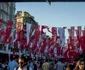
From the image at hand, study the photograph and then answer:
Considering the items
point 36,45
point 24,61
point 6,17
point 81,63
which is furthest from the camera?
point 6,17

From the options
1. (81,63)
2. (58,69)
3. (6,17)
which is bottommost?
(58,69)

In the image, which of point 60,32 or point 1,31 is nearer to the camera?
point 60,32

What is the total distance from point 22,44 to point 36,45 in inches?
183

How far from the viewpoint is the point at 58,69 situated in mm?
18203

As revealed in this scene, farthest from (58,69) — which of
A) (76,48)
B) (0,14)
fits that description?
(0,14)

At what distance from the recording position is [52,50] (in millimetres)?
41688

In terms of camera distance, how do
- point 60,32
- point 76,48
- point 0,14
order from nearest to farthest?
1. point 60,32
2. point 76,48
3. point 0,14

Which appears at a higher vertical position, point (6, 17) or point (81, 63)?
point (6, 17)

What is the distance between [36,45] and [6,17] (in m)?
43.3

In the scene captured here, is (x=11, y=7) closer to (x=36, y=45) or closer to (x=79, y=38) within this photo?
(x=36, y=45)

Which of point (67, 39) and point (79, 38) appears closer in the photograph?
point (79, 38)

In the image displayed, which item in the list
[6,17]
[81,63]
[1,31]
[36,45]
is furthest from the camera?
[6,17]

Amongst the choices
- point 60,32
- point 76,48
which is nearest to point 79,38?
point 60,32

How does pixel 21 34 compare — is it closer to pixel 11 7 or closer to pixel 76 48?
pixel 76 48
